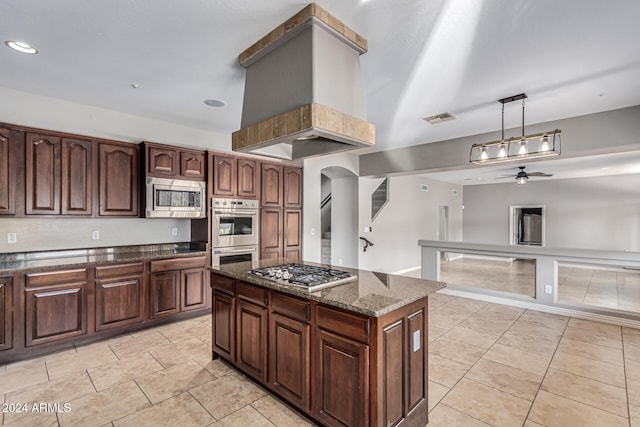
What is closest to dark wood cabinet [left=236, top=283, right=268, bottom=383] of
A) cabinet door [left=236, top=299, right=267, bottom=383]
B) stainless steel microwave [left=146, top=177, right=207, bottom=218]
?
cabinet door [left=236, top=299, right=267, bottom=383]

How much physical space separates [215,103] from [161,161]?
1081mm

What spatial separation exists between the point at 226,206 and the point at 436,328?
3.27 meters

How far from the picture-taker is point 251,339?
2566 mm

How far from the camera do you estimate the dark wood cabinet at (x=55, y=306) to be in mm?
3057

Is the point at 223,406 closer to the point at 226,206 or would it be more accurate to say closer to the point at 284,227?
the point at 226,206

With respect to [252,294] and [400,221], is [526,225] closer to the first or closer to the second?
[400,221]

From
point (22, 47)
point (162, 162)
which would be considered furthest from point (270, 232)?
point (22, 47)

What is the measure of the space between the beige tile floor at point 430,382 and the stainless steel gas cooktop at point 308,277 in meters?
0.97

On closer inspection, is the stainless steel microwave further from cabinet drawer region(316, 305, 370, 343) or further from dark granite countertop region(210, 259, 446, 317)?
cabinet drawer region(316, 305, 370, 343)

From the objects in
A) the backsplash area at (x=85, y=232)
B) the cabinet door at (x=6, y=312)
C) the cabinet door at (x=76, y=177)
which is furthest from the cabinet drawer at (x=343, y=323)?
the backsplash area at (x=85, y=232)

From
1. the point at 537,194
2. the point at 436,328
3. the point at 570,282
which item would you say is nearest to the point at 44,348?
the point at 436,328

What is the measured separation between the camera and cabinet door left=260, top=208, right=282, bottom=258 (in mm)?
4855

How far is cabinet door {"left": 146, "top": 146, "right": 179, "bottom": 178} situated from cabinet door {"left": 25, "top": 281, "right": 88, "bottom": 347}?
149 centimetres

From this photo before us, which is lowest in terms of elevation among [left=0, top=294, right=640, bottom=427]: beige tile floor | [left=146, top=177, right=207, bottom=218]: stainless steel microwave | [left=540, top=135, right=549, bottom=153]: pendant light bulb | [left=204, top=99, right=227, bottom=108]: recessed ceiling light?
[left=0, top=294, right=640, bottom=427]: beige tile floor
